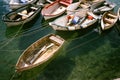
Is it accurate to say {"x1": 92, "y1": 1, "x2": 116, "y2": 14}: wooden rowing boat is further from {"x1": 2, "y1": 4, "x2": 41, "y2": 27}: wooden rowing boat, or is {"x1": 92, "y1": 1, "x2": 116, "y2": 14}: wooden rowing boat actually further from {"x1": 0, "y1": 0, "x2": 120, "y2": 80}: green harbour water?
{"x1": 2, "y1": 4, "x2": 41, "y2": 27}: wooden rowing boat

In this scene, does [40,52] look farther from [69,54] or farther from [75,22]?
[75,22]

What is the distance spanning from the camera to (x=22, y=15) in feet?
91.1

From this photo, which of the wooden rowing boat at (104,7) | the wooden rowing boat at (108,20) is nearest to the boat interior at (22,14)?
the wooden rowing boat at (104,7)

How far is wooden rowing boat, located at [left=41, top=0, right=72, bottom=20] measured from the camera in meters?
27.3

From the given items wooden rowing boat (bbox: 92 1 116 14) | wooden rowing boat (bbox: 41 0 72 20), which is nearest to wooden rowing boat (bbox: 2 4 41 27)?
wooden rowing boat (bbox: 41 0 72 20)

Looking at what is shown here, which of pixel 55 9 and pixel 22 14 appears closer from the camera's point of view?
pixel 22 14

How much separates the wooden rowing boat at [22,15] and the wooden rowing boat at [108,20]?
7930mm

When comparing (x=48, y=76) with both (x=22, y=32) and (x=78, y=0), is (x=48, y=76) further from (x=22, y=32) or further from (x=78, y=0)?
(x=78, y=0)

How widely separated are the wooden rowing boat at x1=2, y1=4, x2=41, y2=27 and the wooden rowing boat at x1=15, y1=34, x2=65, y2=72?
509 centimetres

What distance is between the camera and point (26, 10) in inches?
1133

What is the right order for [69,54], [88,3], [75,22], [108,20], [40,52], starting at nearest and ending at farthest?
1. [40,52]
2. [69,54]
3. [75,22]
4. [108,20]
5. [88,3]

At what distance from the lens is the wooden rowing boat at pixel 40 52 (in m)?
20.5

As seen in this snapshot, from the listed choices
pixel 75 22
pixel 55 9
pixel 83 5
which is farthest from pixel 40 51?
pixel 83 5

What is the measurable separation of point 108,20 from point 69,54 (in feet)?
22.0
